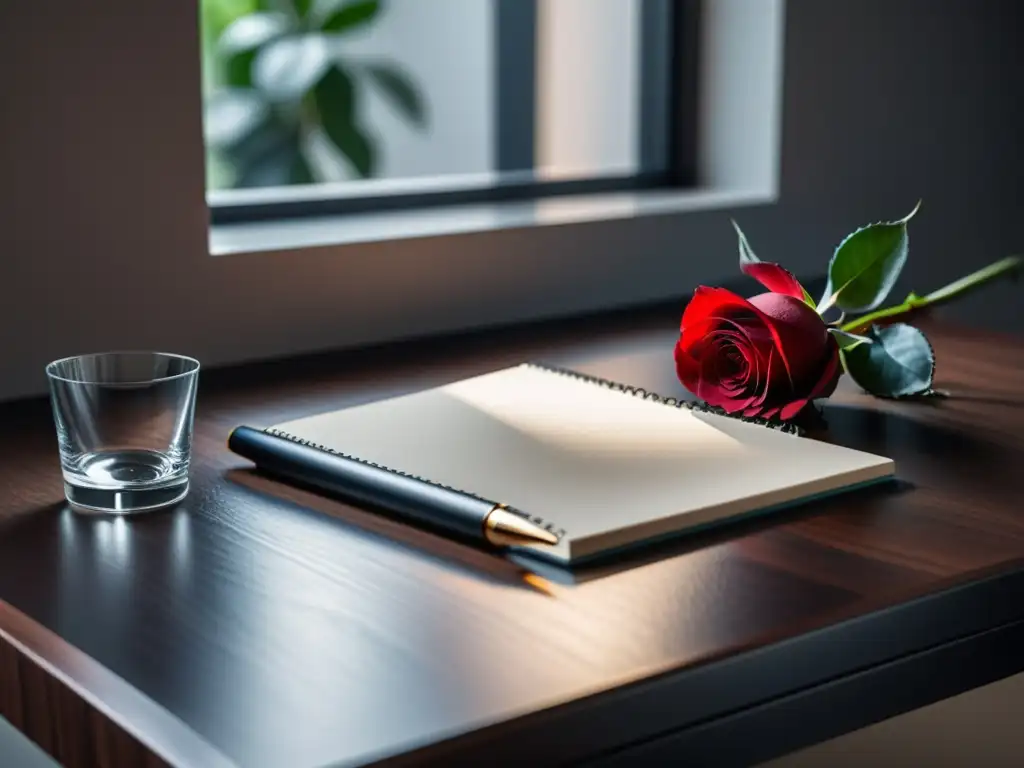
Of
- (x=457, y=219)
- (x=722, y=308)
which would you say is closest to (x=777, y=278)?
(x=722, y=308)

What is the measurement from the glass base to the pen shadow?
5 centimetres

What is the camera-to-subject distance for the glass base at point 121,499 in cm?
79

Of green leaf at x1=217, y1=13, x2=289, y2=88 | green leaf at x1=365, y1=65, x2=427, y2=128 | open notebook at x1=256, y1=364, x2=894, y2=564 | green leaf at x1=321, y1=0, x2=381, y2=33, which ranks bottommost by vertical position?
open notebook at x1=256, y1=364, x2=894, y2=564

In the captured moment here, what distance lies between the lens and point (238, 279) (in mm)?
1212

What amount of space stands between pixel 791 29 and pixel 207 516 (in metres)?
1.06

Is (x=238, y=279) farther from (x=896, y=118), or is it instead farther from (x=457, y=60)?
(x=457, y=60)

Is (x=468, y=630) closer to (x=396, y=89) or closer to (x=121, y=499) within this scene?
(x=121, y=499)

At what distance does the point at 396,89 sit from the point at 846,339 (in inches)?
121

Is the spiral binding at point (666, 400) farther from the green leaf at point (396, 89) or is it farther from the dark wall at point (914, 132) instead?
the green leaf at point (396, 89)

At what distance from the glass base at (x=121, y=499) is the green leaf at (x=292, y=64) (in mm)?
2826

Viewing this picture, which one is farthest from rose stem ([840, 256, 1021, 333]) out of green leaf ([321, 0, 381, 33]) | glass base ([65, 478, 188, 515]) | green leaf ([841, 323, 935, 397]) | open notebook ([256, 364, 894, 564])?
green leaf ([321, 0, 381, 33])

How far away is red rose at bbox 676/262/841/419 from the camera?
3.00 feet

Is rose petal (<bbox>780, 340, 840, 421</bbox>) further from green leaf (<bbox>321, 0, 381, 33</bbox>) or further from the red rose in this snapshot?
green leaf (<bbox>321, 0, 381, 33</bbox>)

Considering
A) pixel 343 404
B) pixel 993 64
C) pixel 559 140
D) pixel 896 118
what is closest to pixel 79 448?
pixel 343 404
